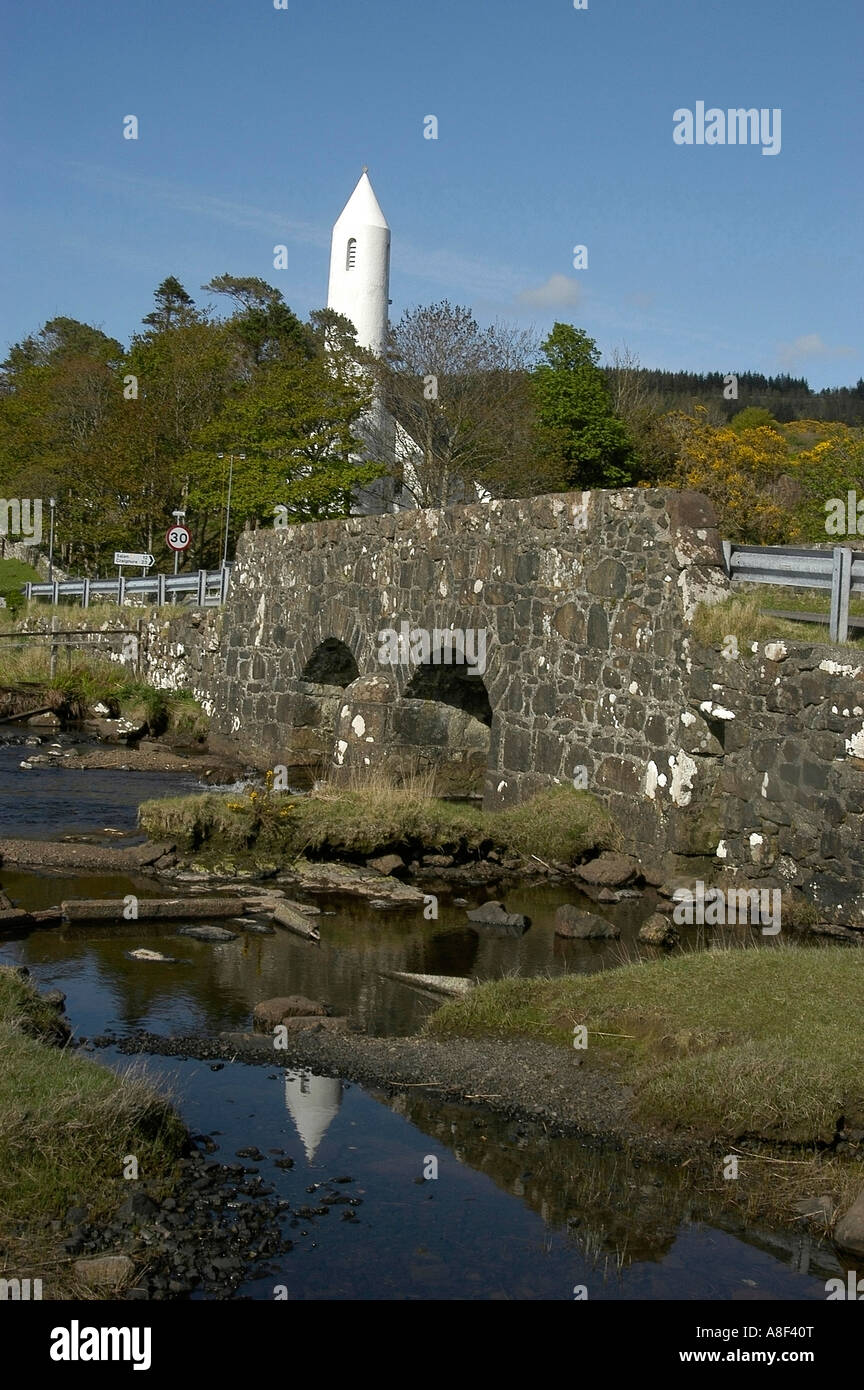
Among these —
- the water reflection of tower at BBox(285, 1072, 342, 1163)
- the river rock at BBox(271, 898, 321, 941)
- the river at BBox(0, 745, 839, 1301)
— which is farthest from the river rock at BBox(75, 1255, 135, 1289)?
the river rock at BBox(271, 898, 321, 941)

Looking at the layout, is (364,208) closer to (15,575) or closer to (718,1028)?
(15,575)

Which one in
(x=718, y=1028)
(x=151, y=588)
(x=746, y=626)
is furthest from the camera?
(x=151, y=588)

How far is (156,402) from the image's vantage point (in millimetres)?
42844

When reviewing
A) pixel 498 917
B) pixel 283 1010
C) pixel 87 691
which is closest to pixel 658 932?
pixel 498 917

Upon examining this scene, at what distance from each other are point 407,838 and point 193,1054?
615 cm

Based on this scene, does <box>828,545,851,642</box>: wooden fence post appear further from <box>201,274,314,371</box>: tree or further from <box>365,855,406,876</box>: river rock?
<box>201,274,314,371</box>: tree

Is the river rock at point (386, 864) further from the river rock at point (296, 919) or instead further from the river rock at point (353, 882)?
the river rock at point (296, 919)

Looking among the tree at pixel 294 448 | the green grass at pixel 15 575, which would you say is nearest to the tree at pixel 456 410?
the tree at pixel 294 448

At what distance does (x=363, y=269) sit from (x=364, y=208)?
81.8 inches

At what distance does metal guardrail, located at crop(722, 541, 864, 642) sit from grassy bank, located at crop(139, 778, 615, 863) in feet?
9.52

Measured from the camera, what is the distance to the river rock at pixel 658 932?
451 inches

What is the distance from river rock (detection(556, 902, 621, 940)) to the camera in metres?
11.7

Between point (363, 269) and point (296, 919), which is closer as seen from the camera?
point (296, 919)

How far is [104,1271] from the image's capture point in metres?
5.28
